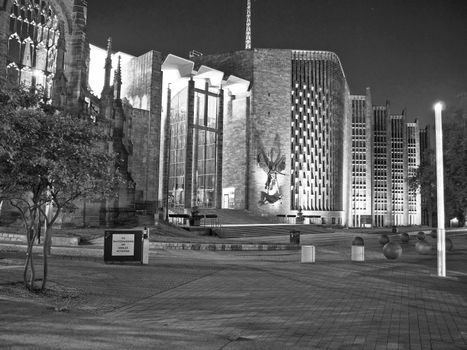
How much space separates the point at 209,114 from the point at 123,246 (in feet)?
159

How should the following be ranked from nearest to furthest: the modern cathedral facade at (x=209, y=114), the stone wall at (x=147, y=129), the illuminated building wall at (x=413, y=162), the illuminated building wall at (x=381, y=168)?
the modern cathedral facade at (x=209, y=114), the stone wall at (x=147, y=129), the illuminated building wall at (x=381, y=168), the illuminated building wall at (x=413, y=162)

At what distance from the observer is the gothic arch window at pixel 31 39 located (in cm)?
3759

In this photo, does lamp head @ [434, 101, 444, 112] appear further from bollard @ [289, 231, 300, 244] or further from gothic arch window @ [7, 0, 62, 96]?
gothic arch window @ [7, 0, 62, 96]

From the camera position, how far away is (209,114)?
62562 millimetres

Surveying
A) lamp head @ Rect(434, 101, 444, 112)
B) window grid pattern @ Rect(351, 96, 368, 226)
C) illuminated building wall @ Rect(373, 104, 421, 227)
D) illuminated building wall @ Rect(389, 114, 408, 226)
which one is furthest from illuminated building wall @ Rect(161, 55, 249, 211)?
illuminated building wall @ Rect(389, 114, 408, 226)

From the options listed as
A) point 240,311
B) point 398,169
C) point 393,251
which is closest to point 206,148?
point 393,251

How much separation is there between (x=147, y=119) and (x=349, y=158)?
5362 cm

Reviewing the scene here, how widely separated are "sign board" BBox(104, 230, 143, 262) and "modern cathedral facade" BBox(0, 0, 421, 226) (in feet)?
61.2

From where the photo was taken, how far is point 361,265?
16266mm

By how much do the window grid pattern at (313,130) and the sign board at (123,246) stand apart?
5390cm

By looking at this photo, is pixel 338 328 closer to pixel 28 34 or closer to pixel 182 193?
pixel 28 34

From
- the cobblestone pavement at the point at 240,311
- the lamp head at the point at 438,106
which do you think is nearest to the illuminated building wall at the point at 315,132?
the lamp head at the point at 438,106

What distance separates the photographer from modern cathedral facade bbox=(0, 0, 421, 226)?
3756 cm

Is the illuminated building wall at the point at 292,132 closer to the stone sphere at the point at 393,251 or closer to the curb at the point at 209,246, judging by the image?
the curb at the point at 209,246
